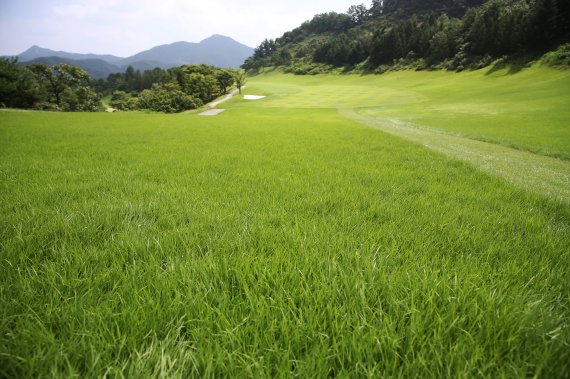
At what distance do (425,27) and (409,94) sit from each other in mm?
56981

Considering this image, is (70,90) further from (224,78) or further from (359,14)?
(359,14)

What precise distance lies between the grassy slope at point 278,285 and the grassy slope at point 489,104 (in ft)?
44.5

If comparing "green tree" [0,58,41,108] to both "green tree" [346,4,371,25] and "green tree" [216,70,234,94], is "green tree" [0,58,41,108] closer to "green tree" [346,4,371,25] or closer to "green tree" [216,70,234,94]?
"green tree" [216,70,234,94]

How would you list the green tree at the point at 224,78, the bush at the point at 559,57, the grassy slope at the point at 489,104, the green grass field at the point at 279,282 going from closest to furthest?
the green grass field at the point at 279,282, the grassy slope at the point at 489,104, the bush at the point at 559,57, the green tree at the point at 224,78

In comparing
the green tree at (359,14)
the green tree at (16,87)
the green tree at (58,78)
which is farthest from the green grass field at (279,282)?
the green tree at (359,14)

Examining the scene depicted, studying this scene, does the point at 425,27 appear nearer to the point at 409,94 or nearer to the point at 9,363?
the point at 409,94

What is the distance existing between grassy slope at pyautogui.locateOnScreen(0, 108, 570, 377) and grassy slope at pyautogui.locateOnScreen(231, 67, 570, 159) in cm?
1356

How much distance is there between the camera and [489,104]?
110ft

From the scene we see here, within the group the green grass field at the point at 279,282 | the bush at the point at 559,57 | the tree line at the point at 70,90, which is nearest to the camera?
the green grass field at the point at 279,282

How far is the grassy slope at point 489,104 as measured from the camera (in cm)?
1645

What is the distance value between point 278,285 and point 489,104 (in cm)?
4337

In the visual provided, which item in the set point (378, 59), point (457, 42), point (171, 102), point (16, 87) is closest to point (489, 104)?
point (457, 42)

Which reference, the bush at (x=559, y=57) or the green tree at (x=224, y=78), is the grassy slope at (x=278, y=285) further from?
the green tree at (x=224, y=78)

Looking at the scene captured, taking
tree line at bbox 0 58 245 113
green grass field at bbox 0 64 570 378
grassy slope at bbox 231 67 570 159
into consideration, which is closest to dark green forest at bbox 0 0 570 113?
tree line at bbox 0 58 245 113
